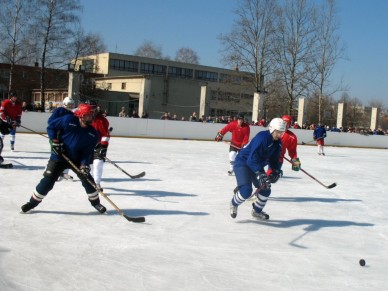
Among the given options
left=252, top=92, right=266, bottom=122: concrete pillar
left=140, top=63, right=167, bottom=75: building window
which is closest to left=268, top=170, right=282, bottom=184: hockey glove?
left=252, top=92, right=266, bottom=122: concrete pillar

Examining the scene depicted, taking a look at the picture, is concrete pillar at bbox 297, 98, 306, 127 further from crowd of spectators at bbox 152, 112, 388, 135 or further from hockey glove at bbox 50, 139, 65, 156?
hockey glove at bbox 50, 139, 65, 156

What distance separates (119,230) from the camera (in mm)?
4492

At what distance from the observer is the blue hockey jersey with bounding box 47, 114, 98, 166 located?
4.75m

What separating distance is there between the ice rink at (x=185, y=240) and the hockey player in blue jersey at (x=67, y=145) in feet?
1.12

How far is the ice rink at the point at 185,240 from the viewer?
10.9 ft

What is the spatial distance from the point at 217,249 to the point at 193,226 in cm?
79

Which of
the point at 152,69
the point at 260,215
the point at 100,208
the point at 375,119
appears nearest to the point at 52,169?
the point at 100,208

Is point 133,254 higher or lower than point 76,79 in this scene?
lower

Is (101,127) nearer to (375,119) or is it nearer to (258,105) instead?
(258,105)

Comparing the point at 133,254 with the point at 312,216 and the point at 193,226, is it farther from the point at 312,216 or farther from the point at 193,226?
the point at 312,216

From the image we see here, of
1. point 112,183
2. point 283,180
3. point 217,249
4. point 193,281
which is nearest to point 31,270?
point 193,281

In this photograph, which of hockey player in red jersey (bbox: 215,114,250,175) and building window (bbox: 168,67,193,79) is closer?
hockey player in red jersey (bbox: 215,114,250,175)

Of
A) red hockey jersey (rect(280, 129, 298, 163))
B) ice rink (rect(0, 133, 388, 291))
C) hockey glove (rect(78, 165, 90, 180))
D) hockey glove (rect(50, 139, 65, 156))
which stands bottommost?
ice rink (rect(0, 133, 388, 291))

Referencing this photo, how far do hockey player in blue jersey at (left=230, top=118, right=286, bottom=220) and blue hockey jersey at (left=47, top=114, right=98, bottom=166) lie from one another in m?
1.70
